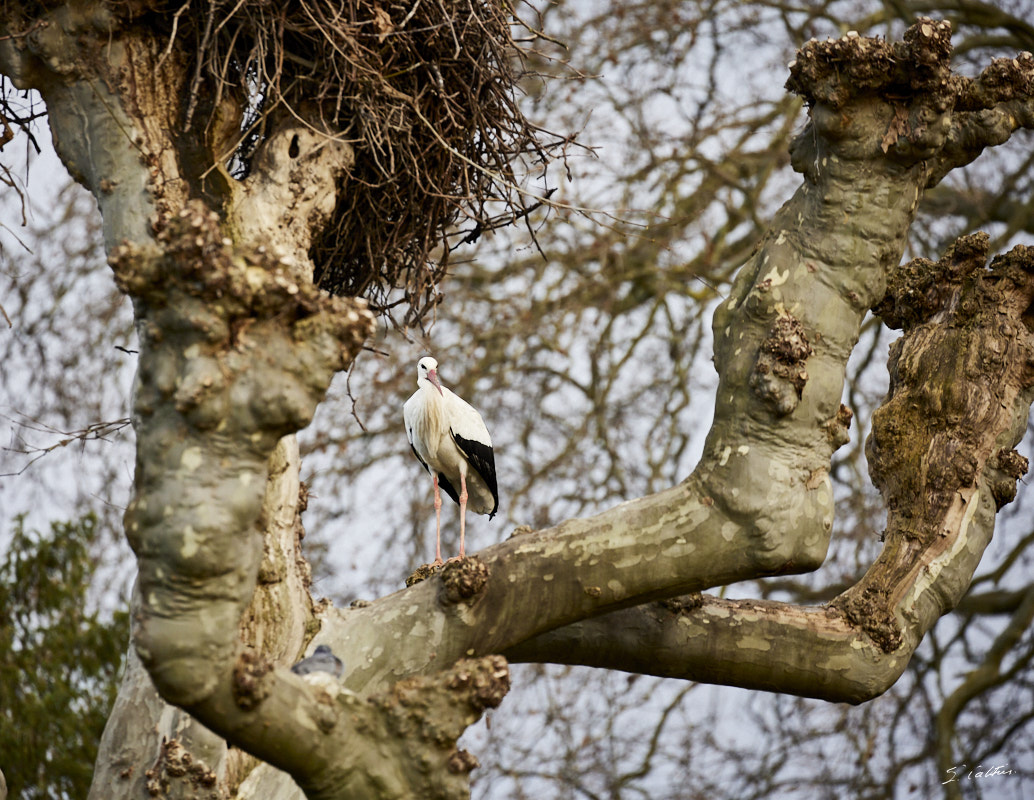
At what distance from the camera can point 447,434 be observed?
5117 millimetres

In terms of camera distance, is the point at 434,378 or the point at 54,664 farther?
the point at 54,664

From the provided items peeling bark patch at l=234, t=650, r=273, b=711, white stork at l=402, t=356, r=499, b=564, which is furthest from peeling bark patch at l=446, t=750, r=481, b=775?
white stork at l=402, t=356, r=499, b=564

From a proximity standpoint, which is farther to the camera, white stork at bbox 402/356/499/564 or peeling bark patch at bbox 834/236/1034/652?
white stork at bbox 402/356/499/564

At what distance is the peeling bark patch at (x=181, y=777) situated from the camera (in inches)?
110

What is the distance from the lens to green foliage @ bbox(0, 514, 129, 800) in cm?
Answer: 671

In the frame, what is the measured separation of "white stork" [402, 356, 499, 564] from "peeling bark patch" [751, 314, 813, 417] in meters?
2.23

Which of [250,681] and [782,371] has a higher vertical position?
[782,371]

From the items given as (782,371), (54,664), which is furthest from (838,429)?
(54,664)

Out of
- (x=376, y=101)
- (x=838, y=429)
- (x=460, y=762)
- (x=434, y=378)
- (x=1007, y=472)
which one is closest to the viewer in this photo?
(x=460, y=762)

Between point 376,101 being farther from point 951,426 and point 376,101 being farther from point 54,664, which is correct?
point 54,664

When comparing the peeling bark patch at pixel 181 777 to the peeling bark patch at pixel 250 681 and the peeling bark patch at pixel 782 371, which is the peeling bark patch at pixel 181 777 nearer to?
the peeling bark patch at pixel 250 681

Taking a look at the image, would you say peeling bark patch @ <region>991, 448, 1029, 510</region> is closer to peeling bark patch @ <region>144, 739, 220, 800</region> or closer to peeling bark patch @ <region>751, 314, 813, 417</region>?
peeling bark patch @ <region>751, 314, 813, 417</region>

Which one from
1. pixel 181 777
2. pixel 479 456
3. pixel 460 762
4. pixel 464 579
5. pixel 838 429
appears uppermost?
pixel 479 456

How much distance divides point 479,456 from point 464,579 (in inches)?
90.4
